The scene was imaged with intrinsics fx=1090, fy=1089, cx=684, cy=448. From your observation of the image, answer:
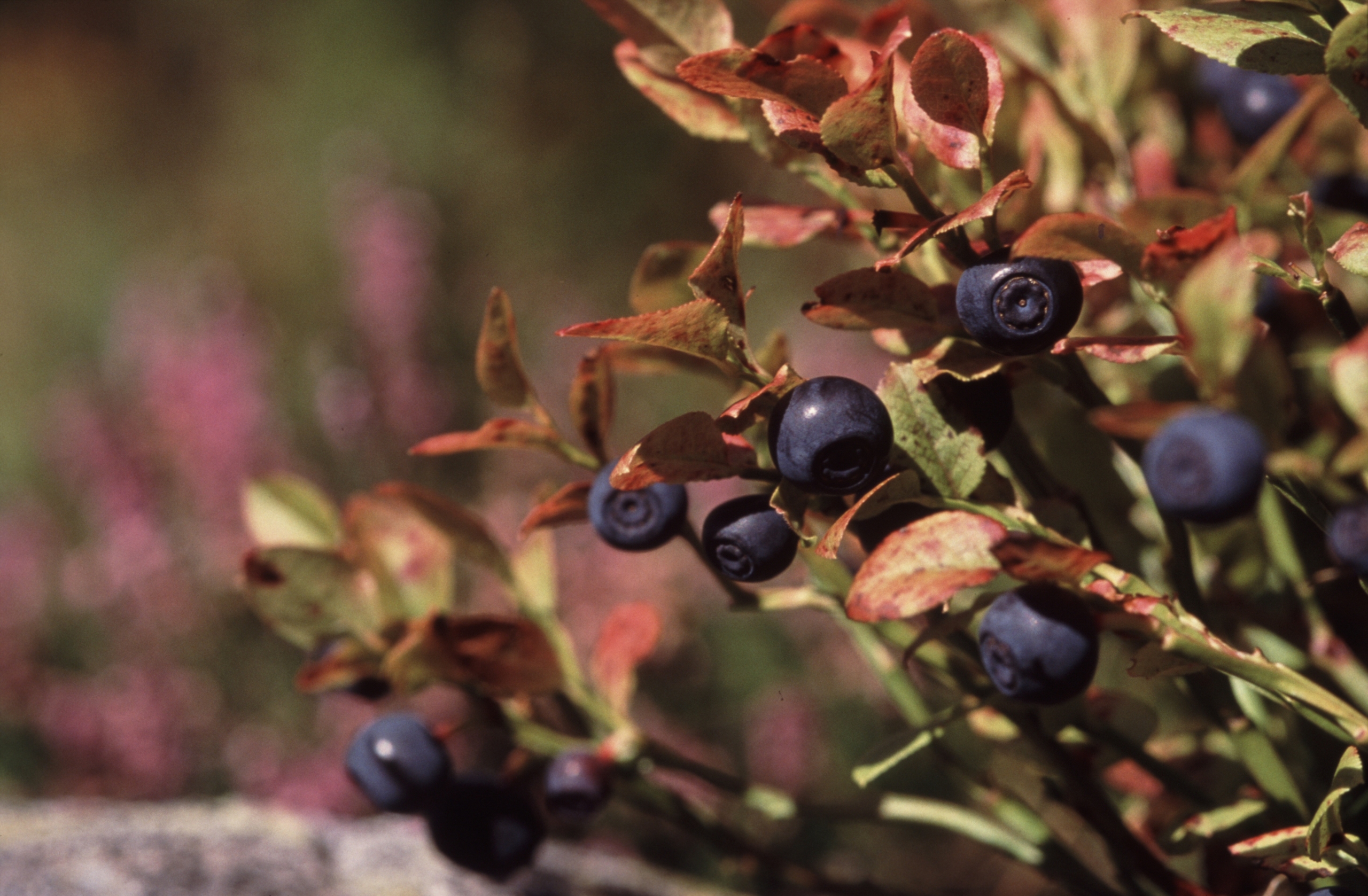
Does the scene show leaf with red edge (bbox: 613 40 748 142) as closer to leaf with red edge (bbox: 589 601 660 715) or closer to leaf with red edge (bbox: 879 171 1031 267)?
leaf with red edge (bbox: 879 171 1031 267)

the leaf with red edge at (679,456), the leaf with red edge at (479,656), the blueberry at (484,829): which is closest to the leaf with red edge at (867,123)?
the leaf with red edge at (679,456)

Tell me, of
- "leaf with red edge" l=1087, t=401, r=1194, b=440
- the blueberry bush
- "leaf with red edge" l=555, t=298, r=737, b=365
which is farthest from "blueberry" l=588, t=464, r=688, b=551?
"leaf with red edge" l=1087, t=401, r=1194, b=440

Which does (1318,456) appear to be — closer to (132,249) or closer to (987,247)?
(987,247)

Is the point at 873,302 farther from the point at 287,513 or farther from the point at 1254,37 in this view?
the point at 287,513

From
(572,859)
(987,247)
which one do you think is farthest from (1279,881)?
(572,859)

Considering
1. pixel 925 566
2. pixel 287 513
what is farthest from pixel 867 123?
pixel 287 513

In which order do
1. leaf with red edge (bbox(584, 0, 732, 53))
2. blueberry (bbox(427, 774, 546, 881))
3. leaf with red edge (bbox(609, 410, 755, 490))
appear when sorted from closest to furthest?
leaf with red edge (bbox(609, 410, 755, 490))
leaf with red edge (bbox(584, 0, 732, 53))
blueberry (bbox(427, 774, 546, 881))
